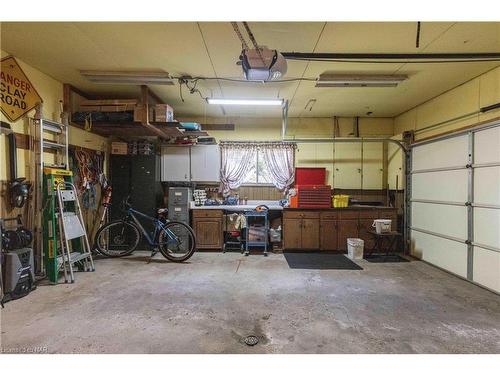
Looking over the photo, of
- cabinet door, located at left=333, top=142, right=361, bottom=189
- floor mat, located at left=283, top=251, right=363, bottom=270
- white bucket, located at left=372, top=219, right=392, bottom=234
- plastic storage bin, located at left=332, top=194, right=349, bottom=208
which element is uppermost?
cabinet door, located at left=333, top=142, right=361, bottom=189

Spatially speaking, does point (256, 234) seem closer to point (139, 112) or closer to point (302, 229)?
point (302, 229)

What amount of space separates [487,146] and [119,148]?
6.55m

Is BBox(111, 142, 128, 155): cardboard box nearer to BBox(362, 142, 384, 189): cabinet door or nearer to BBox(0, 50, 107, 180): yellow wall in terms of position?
BBox(0, 50, 107, 180): yellow wall

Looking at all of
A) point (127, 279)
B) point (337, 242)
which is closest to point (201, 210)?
point (127, 279)

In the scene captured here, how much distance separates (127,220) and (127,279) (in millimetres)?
1721

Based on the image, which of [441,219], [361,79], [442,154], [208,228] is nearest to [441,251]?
[441,219]

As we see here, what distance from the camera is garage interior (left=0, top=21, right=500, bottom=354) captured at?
270 cm

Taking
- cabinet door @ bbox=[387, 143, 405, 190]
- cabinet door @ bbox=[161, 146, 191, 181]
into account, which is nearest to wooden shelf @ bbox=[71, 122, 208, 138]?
cabinet door @ bbox=[161, 146, 191, 181]

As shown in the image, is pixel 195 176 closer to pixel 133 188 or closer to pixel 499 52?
pixel 133 188

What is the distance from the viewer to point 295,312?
9.55 feet

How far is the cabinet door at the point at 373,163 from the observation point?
633 centimetres

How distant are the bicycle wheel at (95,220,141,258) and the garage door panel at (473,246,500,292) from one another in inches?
228

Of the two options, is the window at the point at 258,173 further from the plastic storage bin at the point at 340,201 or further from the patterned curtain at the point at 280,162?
the plastic storage bin at the point at 340,201

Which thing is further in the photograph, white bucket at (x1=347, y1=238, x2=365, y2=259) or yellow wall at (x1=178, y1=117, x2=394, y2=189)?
yellow wall at (x1=178, y1=117, x2=394, y2=189)
